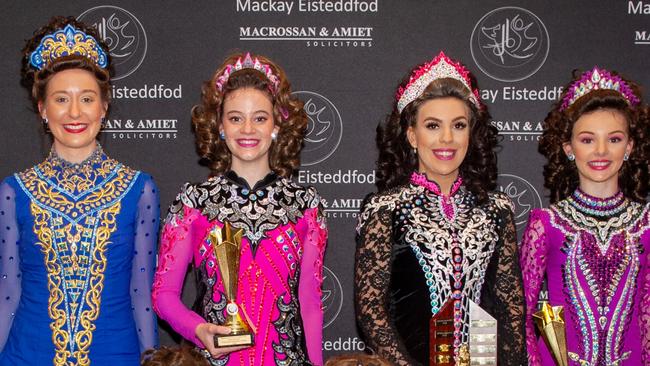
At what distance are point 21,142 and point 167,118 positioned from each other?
719 millimetres

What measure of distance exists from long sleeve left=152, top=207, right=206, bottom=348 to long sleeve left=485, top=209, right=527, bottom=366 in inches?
45.6

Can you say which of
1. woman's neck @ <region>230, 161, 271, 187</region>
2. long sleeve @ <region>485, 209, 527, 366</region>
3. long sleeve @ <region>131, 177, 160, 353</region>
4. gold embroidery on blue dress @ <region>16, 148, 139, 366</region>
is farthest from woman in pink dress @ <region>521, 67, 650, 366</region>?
gold embroidery on blue dress @ <region>16, 148, 139, 366</region>

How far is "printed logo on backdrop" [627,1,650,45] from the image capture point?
167 inches

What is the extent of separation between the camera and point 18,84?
13.7ft

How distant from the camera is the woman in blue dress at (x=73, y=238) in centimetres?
323

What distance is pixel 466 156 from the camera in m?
3.54

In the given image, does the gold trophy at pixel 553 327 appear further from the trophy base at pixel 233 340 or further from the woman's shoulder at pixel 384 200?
the trophy base at pixel 233 340

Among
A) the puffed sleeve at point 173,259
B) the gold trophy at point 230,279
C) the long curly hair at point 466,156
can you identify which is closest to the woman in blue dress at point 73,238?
the puffed sleeve at point 173,259

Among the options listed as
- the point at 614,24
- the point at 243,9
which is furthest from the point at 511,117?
the point at 243,9

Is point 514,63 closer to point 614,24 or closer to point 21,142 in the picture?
point 614,24

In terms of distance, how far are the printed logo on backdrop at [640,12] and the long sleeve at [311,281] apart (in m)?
2.00

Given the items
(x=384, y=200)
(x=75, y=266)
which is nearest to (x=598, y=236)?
(x=384, y=200)
